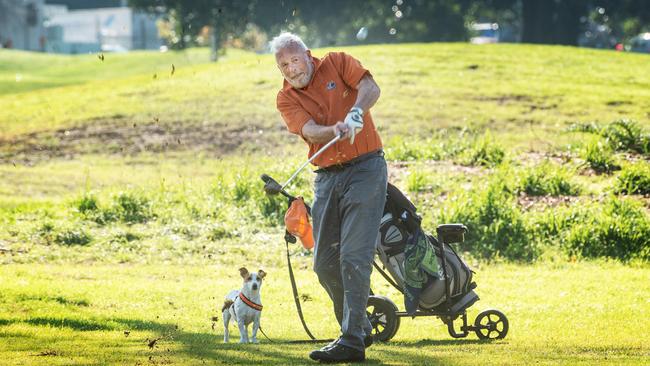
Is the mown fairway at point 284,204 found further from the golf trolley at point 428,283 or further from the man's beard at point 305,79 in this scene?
the man's beard at point 305,79

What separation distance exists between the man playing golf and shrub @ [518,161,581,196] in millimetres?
10061

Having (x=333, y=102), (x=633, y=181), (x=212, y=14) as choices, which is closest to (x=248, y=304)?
(x=333, y=102)

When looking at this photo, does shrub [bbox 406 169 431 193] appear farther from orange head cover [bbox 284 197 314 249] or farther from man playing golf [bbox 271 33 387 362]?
man playing golf [bbox 271 33 387 362]

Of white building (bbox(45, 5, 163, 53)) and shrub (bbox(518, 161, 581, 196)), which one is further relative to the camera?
white building (bbox(45, 5, 163, 53))

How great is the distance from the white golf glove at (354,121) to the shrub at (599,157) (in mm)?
11713

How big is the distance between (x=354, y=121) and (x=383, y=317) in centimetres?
223

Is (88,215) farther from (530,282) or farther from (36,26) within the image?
(36,26)

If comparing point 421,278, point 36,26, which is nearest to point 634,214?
point 421,278

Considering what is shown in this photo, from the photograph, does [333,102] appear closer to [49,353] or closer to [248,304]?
[248,304]

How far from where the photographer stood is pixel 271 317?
10.9m

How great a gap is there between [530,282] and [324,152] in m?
6.28

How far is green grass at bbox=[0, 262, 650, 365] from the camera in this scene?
7.56 metres

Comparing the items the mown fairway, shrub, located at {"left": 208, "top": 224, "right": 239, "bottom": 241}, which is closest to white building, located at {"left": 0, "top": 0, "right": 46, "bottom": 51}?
the mown fairway

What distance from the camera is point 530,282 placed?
13.0 m
